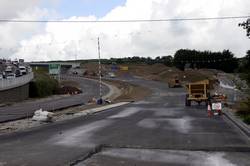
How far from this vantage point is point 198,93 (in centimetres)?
5038

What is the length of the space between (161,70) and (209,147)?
158m

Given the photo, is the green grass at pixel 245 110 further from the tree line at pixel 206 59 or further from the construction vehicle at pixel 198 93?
the tree line at pixel 206 59

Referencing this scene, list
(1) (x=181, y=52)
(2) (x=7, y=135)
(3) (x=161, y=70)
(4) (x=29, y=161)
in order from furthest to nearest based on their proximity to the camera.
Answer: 1. (1) (x=181, y=52)
2. (3) (x=161, y=70)
3. (2) (x=7, y=135)
4. (4) (x=29, y=161)

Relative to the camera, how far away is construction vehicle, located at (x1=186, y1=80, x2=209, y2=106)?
163 feet

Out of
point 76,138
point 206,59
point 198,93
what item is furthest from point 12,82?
point 206,59

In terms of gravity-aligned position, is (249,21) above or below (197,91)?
above

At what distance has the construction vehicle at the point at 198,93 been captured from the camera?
49688mm

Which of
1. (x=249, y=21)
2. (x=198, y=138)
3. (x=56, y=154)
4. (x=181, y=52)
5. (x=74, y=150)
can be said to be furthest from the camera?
(x=181, y=52)

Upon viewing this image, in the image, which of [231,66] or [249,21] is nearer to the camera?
[249,21]

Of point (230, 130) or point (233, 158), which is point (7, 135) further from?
point (233, 158)

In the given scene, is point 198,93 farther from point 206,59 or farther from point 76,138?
point 206,59

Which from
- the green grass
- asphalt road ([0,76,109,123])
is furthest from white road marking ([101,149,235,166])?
asphalt road ([0,76,109,123])

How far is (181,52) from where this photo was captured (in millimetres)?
198750

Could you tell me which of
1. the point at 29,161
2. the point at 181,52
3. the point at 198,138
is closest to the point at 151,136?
the point at 198,138
